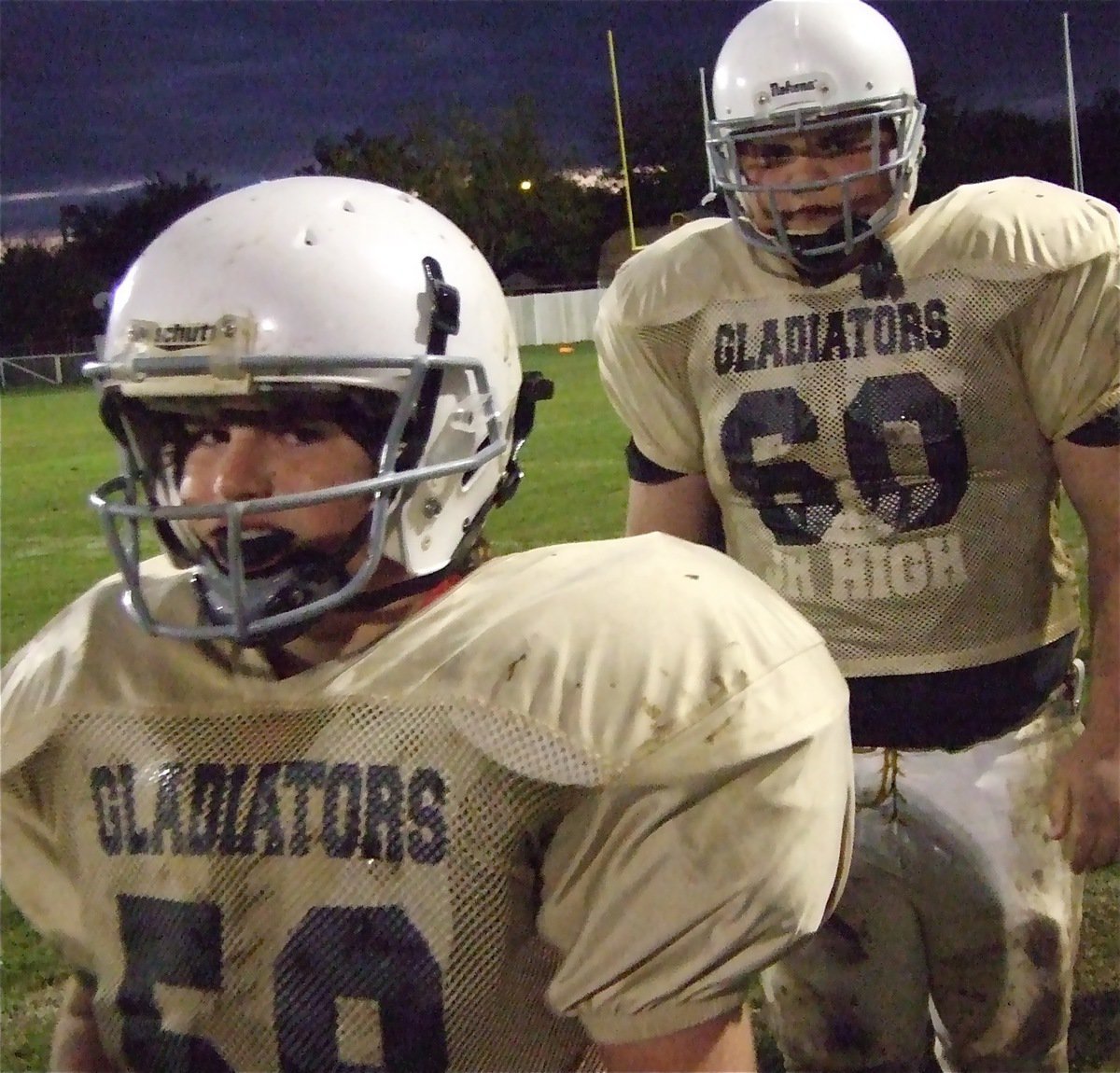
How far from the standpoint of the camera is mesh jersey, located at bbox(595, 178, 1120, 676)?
1.71 m

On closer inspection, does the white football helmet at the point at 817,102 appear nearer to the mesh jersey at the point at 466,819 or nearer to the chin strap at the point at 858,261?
→ the chin strap at the point at 858,261

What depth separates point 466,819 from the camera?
39.9 inches

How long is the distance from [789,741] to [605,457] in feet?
23.7

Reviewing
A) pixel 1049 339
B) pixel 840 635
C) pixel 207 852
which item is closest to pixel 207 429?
pixel 207 852

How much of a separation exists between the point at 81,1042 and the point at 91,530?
21.6 feet

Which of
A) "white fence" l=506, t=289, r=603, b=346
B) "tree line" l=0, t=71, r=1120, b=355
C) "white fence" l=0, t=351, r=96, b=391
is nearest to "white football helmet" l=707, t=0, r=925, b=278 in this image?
"white fence" l=506, t=289, r=603, b=346

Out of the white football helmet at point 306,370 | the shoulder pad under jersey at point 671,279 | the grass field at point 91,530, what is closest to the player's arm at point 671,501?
the shoulder pad under jersey at point 671,279

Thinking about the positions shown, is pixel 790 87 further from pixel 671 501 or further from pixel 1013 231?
pixel 671 501

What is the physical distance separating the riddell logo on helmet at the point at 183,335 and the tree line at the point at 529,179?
23.7 metres

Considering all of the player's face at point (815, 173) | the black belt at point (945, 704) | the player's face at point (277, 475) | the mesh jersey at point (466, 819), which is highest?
the player's face at point (815, 173)

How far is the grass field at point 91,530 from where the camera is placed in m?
2.50

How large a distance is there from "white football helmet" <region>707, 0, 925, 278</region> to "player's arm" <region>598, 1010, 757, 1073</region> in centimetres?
106

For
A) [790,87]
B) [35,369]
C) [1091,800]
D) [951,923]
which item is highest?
[790,87]

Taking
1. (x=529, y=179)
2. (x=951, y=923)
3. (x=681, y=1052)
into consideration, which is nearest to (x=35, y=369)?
(x=529, y=179)
